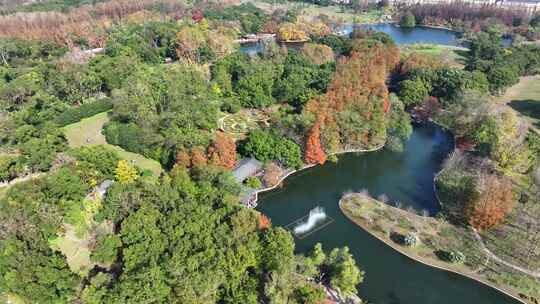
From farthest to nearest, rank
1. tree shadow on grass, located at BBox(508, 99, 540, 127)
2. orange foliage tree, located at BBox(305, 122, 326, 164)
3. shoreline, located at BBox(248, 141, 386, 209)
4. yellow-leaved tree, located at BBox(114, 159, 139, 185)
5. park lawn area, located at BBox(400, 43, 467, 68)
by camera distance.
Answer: park lawn area, located at BBox(400, 43, 467, 68) < tree shadow on grass, located at BBox(508, 99, 540, 127) < orange foliage tree, located at BBox(305, 122, 326, 164) < shoreline, located at BBox(248, 141, 386, 209) < yellow-leaved tree, located at BBox(114, 159, 139, 185)

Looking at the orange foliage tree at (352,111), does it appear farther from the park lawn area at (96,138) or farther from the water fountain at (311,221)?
the park lawn area at (96,138)

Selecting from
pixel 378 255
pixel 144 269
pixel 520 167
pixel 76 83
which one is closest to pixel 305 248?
pixel 378 255

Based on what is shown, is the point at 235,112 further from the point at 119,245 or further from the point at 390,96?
the point at 119,245

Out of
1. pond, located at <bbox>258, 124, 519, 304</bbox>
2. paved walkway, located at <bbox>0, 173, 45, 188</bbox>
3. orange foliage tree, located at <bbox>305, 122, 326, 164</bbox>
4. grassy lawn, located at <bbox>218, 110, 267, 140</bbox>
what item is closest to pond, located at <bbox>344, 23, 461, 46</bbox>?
pond, located at <bbox>258, 124, 519, 304</bbox>

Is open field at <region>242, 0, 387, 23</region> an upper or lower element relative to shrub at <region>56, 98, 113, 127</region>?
upper

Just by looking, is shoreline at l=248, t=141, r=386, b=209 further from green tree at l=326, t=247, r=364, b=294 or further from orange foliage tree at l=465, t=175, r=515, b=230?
orange foliage tree at l=465, t=175, r=515, b=230

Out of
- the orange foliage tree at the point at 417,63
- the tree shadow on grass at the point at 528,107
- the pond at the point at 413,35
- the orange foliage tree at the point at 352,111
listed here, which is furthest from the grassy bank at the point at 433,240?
the pond at the point at 413,35

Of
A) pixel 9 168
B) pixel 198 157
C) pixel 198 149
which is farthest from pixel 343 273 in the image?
pixel 9 168
